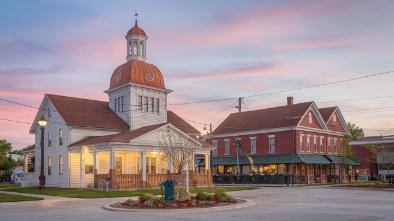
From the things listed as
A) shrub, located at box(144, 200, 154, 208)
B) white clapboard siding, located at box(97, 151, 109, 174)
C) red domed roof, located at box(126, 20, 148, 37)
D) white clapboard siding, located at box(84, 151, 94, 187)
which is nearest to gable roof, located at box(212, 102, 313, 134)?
red domed roof, located at box(126, 20, 148, 37)

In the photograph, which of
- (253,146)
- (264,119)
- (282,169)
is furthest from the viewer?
(264,119)

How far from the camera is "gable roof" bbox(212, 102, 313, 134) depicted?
56.5 metres

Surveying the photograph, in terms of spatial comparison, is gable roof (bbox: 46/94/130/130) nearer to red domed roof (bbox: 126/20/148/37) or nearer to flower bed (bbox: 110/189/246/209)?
red domed roof (bbox: 126/20/148/37)

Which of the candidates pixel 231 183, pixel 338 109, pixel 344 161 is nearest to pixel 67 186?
pixel 231 183

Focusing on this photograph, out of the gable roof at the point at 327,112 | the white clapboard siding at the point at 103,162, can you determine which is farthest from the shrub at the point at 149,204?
the gable roof at the point at 327,112

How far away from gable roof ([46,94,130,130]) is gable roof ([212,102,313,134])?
19.6 metres

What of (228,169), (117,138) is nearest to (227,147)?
(228,169)

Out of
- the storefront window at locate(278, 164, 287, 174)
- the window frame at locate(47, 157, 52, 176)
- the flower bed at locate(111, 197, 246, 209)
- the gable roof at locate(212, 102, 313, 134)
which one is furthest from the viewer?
the gable roof at locate(212, 102, 313, 134)

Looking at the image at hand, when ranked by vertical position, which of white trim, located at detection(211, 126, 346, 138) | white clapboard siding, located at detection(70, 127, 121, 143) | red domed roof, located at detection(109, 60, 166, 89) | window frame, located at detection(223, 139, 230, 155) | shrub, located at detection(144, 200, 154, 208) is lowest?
shrub, located at detection(144, 200, 154, 208)

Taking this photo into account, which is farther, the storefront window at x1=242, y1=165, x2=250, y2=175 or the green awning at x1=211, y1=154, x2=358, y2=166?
the storefront window at x1=242, y1=165, x2=250, y2=175

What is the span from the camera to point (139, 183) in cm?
3794

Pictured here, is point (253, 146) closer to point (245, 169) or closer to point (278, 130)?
point (245, 169)

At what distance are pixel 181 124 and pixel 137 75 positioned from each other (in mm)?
10103

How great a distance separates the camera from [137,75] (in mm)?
47406
